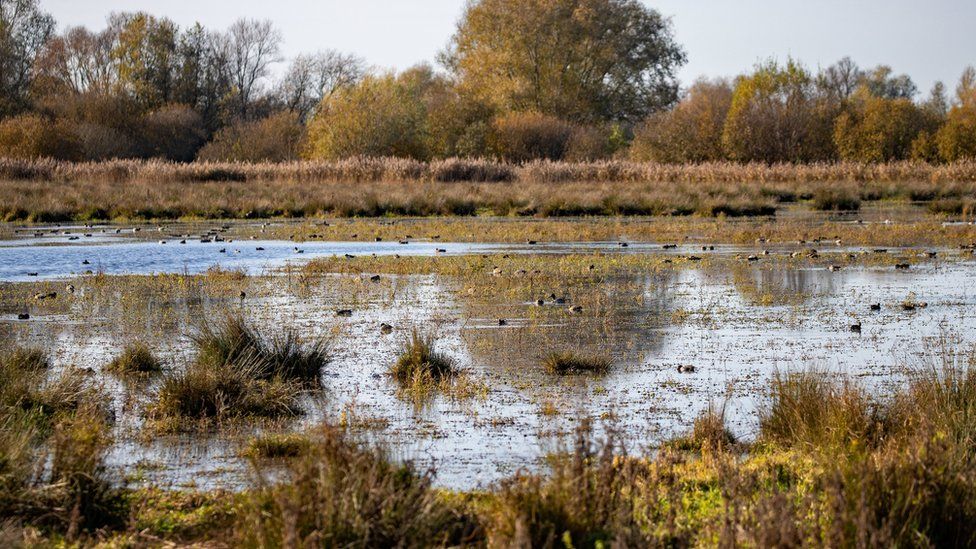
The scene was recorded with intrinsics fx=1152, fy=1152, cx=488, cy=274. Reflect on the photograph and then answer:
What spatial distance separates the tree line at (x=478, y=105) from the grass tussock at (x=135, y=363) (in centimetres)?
4800

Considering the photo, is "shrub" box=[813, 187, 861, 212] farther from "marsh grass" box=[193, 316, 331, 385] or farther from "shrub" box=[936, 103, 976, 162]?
"marsh grass" box=[193, 316, 331, 385]

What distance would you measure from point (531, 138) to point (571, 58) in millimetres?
11724

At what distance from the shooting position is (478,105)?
67938mm

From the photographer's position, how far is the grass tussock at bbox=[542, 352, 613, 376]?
1066 cm

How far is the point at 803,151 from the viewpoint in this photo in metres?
59.9

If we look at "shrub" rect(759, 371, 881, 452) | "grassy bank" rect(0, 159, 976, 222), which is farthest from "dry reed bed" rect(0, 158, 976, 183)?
"shrub" rect(759, 371, 881, 452)

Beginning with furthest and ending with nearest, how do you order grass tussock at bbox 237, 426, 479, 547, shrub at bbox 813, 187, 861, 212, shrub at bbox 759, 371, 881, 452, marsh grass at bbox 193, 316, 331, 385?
shrub at bbox 813, 187, 861, 212, marsh grass at bbox 193, 316, 331, 385, shrub at bbox 759, 371, 881, 452, grass tussock at bbox 237, 426, 479, 547

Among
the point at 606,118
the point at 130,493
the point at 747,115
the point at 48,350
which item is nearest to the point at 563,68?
the point at 606,118

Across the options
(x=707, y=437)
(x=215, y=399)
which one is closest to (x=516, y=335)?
(x=215, y=399)

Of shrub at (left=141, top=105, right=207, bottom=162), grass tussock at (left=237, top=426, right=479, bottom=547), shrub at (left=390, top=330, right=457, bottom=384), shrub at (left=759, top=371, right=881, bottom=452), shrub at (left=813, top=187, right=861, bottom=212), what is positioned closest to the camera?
grass tussock at (left=237, top=426, right=479, bottom=547)

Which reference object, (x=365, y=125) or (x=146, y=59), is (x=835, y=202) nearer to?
(x=365, y=125)

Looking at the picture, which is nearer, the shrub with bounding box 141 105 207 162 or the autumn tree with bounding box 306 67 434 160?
the autumn tree with bounding box 306 67 434 160

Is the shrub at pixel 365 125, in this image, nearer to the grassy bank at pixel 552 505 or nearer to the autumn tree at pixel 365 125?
the autumn tree at pixel 365 125

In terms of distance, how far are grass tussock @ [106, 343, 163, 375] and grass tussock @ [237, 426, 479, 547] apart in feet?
18.0
